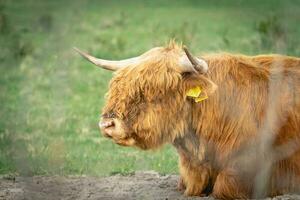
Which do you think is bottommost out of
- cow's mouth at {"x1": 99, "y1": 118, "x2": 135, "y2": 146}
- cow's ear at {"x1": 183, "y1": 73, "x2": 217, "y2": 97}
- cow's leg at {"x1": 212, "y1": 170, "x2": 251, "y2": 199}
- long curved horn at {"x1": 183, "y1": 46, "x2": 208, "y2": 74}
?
cow's leg at {"x1": 212, "y1": 170, "x2": 251, "y2": 199}

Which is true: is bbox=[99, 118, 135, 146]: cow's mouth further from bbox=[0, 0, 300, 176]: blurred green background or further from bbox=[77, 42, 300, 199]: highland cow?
bbox=[0, 0, 300, 176]: blurred green background

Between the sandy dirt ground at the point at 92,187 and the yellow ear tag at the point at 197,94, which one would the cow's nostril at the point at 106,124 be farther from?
the sandy dirt ground at the point at 92,187

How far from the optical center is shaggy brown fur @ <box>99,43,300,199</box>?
7340mm

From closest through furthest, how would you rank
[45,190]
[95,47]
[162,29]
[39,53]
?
[45,190] < [39,53] < [95,47] < [162,29]

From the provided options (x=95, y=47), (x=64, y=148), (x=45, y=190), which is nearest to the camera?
(x=45, y=190)

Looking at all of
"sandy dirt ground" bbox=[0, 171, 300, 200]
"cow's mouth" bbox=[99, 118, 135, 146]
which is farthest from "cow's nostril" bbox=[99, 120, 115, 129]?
"sandy dirt ground" bbox=[0, 171, 300, 200]

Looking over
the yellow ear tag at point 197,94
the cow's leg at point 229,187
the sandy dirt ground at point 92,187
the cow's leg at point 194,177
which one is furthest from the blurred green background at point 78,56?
the cow's leg at point 194,177

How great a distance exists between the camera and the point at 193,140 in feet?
24.8

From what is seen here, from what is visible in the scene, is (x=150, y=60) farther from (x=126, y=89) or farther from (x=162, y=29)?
(x=162, y=29)

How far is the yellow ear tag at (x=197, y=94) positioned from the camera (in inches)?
287

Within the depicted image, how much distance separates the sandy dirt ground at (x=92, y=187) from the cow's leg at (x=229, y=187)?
0.62 ft

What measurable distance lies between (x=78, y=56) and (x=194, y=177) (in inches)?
413

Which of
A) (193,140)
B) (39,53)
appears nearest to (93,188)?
(193,140)

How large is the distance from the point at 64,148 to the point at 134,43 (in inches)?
332
